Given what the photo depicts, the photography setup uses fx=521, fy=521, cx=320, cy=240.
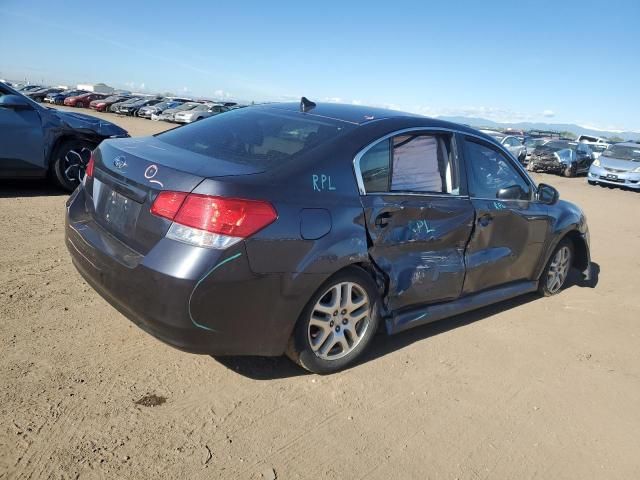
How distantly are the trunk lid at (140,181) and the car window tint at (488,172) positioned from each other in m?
1.88

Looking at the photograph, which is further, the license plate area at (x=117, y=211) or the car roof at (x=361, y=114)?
the car roof at (x=361, y=114)

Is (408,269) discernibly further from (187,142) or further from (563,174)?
(563,174)

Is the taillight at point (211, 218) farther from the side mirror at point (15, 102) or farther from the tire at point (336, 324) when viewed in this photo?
the side mirror at point (15, 102)

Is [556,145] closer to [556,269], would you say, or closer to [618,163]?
[618,163]

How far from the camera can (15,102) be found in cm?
648

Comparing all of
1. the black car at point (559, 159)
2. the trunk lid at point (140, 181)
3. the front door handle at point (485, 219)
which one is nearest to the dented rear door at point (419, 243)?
the front door handle at point (485, 219)

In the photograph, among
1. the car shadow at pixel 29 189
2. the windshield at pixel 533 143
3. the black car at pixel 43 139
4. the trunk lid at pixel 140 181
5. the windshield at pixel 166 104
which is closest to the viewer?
the trunk lid at pixel 140 181

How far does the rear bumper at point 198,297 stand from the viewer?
2.49m

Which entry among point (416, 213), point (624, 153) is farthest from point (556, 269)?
point (624, 153)

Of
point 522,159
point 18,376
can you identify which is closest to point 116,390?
point 18,376

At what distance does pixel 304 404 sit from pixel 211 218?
3.82ft

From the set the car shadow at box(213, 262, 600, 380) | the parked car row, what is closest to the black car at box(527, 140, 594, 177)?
the car shadow at box(213, 262, 600, 380)

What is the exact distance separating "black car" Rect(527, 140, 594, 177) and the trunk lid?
22.2 meters

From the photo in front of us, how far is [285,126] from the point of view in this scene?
3410 mm
